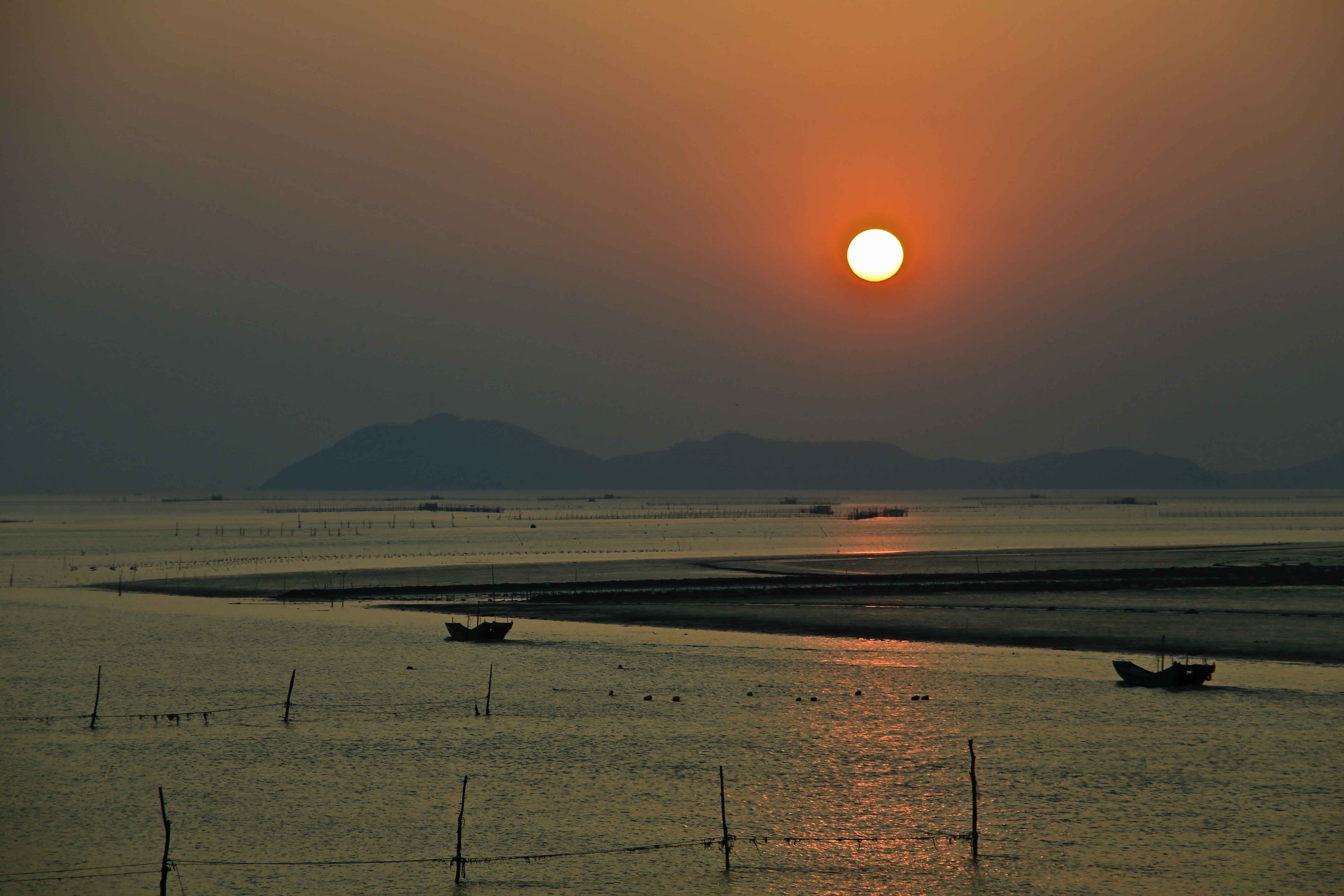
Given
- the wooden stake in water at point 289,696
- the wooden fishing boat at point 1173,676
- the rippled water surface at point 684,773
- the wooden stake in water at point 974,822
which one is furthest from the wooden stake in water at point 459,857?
the wooden fishing boat at point 1173,676

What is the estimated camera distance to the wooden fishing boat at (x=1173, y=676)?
111 feet

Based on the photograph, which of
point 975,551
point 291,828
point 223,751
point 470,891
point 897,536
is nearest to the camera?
point 470,891

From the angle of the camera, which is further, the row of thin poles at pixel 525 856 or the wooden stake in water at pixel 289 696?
the wooden stake in water at pixel 289 696

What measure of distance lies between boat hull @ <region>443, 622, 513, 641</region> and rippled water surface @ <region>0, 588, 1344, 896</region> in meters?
3.64

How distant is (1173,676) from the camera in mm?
33781

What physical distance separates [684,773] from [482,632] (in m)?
21.6

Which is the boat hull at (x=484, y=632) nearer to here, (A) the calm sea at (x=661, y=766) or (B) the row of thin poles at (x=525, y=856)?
(A) the calm sea at (x=661, y=766)

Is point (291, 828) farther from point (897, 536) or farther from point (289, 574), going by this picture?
point (897, 536)

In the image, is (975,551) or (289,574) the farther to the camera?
(975,551)

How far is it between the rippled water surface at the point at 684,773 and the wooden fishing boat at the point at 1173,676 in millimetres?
483

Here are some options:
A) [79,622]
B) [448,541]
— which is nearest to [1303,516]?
[448,541]

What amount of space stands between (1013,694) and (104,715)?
25.6 m

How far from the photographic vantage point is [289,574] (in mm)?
77562

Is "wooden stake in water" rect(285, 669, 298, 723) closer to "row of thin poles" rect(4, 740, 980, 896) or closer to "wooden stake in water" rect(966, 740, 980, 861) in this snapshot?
"row of thin poles" rect(4, 740, 980, 896)
